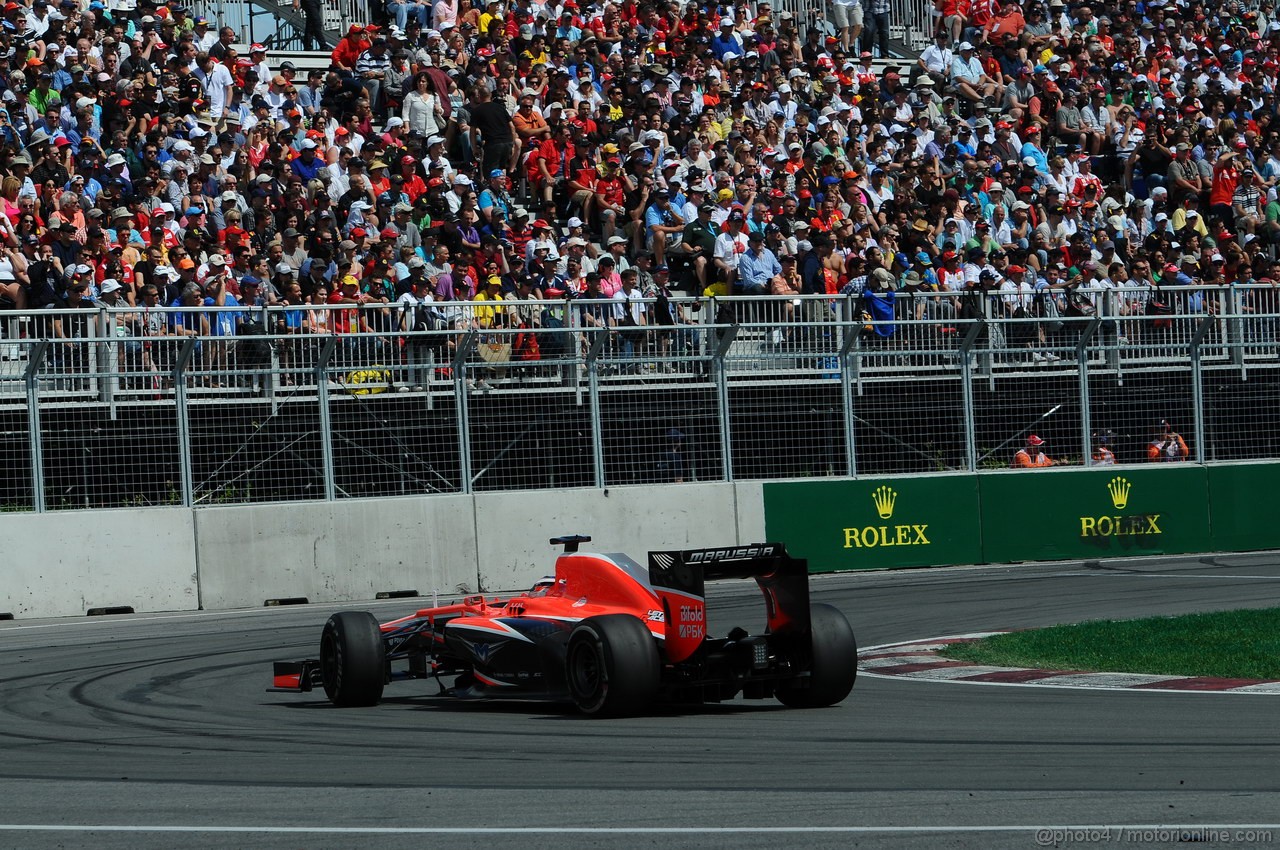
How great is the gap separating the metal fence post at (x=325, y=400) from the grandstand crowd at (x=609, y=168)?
339 millimetres

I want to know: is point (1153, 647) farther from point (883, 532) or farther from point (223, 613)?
point (223, 613)

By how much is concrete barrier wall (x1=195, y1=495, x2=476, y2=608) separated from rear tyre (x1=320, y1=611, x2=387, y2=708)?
7.58 metres

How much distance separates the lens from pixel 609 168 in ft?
73.6

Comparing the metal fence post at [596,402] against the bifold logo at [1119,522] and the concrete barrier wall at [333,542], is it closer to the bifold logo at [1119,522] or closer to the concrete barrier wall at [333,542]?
the concrete barrier wall at [333,542]

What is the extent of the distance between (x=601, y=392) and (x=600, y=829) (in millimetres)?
12695

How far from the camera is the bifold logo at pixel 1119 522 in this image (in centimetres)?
2156

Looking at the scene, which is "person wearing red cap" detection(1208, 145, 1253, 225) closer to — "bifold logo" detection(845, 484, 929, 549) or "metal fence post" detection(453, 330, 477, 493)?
"bifold logo" detection(845, 484, 929, 549)

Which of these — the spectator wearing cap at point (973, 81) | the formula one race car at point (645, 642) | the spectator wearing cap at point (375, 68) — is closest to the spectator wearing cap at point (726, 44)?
the spectator wearing cap at point (973, 81)

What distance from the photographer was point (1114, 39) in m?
30.0

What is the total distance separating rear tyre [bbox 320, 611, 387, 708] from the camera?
34.3 ft

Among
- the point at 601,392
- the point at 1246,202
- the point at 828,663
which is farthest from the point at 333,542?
the point at 1246,202

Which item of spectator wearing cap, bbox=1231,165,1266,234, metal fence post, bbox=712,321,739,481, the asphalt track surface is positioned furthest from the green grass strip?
spectator wearing cap, bbox=1231,165,1266,234

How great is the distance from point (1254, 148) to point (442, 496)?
15623 millimetres

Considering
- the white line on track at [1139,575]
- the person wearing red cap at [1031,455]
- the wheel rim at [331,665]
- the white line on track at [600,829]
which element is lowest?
the white line on track at [1139,575]
